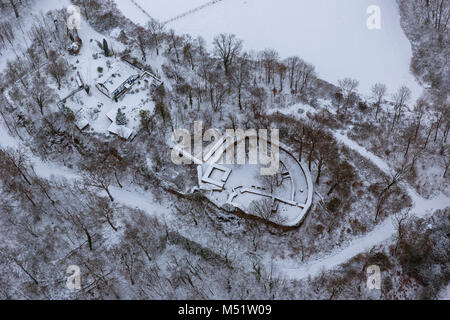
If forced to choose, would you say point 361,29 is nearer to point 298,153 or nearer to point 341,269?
point 298,153

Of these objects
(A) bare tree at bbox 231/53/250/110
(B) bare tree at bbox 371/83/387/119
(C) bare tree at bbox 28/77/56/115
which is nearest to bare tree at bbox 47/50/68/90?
(C) bare tree at bbox 28/77/56/115

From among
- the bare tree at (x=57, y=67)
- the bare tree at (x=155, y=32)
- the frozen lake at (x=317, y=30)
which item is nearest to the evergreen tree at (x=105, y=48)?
A: the bare tree at (x=57, y=67)

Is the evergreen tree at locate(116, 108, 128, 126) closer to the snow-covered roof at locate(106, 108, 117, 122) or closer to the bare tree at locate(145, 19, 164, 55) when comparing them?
the snow-covered roof at locate(106, 108, 117, 122)

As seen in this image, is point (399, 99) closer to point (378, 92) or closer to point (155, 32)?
point (378, 92)

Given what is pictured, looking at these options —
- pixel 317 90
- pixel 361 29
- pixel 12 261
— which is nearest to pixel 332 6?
pixel 361 29

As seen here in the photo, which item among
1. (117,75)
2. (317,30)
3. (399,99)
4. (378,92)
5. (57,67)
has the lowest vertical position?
(399,99)

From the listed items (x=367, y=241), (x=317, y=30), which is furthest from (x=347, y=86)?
(x=367, y=241)
